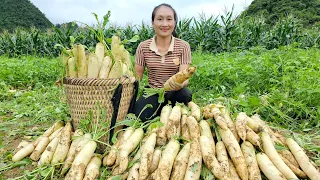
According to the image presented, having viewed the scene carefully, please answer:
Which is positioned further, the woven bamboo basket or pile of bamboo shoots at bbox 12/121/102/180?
the woven bamboo basket

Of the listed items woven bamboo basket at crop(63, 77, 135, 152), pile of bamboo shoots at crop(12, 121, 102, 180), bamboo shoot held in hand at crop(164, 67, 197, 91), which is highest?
bamboo shoot held in hand at crop(164, 67, 197, 91)

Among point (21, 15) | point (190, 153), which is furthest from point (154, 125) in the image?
point (21, 15)

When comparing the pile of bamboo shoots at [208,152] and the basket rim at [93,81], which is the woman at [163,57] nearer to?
the basket rim at [93,81]

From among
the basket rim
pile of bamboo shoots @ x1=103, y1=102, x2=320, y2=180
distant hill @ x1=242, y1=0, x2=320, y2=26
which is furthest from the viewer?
distant hill @ x1=242, y1=0, x2=320, y2=26

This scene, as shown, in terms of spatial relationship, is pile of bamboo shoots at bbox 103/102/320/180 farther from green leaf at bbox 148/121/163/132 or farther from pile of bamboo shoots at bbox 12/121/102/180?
pile of bamboo shoots at bbox 12/121/102/180

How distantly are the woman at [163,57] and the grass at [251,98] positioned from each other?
0.47 m

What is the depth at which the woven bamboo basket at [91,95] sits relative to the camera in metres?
2.32

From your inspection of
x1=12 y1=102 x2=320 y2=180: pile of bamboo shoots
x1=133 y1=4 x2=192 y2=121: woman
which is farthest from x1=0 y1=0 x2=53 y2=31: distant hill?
x1=12 y1=102 x2=320 y2=180: pile of bamboo shoots

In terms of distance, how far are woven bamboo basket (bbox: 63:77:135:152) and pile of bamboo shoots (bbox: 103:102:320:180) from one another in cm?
34

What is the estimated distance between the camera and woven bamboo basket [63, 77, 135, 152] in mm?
2318

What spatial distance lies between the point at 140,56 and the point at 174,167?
169cm

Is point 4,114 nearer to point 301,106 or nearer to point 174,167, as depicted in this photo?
point 174,167

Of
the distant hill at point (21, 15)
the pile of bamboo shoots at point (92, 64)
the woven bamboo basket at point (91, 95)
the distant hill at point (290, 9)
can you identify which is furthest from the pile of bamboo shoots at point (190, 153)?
the distant hill at point (21, 15)

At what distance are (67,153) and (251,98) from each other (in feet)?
5.98
